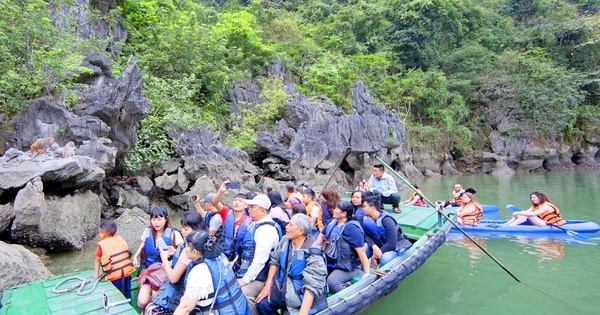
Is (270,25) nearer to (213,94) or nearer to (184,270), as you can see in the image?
(213,94)

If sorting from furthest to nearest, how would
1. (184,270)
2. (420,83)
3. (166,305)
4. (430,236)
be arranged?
(420,83), (430,236), (166,305), (184,270)

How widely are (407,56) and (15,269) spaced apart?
31209 mm

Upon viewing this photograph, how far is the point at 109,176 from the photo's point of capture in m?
10.7

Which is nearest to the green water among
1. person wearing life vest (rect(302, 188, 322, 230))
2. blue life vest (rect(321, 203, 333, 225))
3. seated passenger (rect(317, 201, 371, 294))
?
seated passenger (rect(317, 201, 371, 294))

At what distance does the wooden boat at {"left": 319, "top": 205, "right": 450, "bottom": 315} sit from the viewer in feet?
12.5

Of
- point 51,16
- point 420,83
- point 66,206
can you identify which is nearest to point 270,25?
point 420,83

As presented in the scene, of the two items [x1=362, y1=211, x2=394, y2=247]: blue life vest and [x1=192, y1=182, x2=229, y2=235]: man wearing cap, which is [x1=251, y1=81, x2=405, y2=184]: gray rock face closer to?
[x1=362, y1=211, x2=394, y2=247]: blue life vest

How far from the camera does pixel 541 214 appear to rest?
27.7 ft

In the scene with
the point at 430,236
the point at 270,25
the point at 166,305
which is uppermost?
the point at 270,25

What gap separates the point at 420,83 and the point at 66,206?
25094 mm

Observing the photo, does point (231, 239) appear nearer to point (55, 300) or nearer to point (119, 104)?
point (55, 300)

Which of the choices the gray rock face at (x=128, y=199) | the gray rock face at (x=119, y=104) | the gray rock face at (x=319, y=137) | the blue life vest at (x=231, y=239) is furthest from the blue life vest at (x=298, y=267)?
the gray rock face at (x=319, y=137)

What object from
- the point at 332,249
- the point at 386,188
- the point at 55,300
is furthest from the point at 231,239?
the point at 386,188

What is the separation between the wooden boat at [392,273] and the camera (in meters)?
3.81
